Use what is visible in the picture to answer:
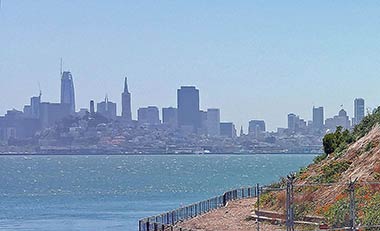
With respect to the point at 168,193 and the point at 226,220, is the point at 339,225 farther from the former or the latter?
the point at 168,193

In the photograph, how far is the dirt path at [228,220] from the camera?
52469 mm

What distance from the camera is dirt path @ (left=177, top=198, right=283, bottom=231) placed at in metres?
52.5

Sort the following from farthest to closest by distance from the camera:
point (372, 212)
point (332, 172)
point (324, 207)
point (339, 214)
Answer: point (332, 172) < point (324, 207) < point (339, 214) < point (372, 212)

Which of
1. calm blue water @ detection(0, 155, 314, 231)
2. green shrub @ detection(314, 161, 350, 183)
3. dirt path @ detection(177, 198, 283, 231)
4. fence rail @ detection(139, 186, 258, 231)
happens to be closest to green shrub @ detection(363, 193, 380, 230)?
dirt path @ detection(177, 198, 283, 231)

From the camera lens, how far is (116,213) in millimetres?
102438

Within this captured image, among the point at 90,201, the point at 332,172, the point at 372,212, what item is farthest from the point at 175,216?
the point at 90,201

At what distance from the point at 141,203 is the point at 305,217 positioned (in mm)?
71392

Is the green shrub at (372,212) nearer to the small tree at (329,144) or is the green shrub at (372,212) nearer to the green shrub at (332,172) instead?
the green shrub at (332,172)

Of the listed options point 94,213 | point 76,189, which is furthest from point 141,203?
point 76,189

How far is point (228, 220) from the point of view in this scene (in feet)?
187

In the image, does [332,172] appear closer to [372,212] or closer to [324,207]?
[324,207]

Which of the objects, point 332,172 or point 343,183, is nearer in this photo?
point 343,183

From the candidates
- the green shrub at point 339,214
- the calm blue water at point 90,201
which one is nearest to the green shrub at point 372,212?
the green shrub at point 339,214

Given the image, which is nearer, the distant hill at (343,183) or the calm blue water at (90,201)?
the distant hill at (343,183)
